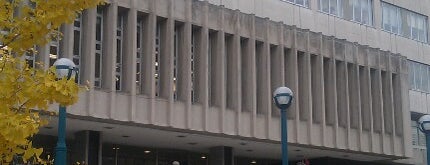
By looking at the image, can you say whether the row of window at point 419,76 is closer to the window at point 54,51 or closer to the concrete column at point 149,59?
the concrete column at point 149,59

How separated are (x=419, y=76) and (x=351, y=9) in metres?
7.47

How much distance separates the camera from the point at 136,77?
26938mm

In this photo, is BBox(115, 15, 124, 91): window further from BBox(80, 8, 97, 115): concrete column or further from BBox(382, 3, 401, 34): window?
BBox(382, 3, 401, 34): window

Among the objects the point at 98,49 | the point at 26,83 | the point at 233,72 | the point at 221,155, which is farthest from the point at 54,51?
the point at 26,83

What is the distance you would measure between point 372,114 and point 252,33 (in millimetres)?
8879

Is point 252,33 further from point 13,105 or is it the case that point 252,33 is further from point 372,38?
point 13,105

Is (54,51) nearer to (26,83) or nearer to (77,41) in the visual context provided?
(77,41)

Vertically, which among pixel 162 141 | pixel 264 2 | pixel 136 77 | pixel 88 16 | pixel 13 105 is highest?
pixel 264 2

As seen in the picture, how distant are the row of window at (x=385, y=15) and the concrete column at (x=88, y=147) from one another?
42.1 ft

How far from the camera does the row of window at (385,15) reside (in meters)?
37.9

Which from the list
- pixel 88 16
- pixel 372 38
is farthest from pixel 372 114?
pixel 88 16

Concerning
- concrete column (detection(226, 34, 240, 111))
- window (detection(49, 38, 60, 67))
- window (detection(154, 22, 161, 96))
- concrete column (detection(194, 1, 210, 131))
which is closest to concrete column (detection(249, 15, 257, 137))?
concrete column (detection(226, 34, 240, 111))

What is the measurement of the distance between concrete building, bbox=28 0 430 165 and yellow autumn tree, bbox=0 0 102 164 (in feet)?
50.9

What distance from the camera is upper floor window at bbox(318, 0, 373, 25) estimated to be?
123 feet
